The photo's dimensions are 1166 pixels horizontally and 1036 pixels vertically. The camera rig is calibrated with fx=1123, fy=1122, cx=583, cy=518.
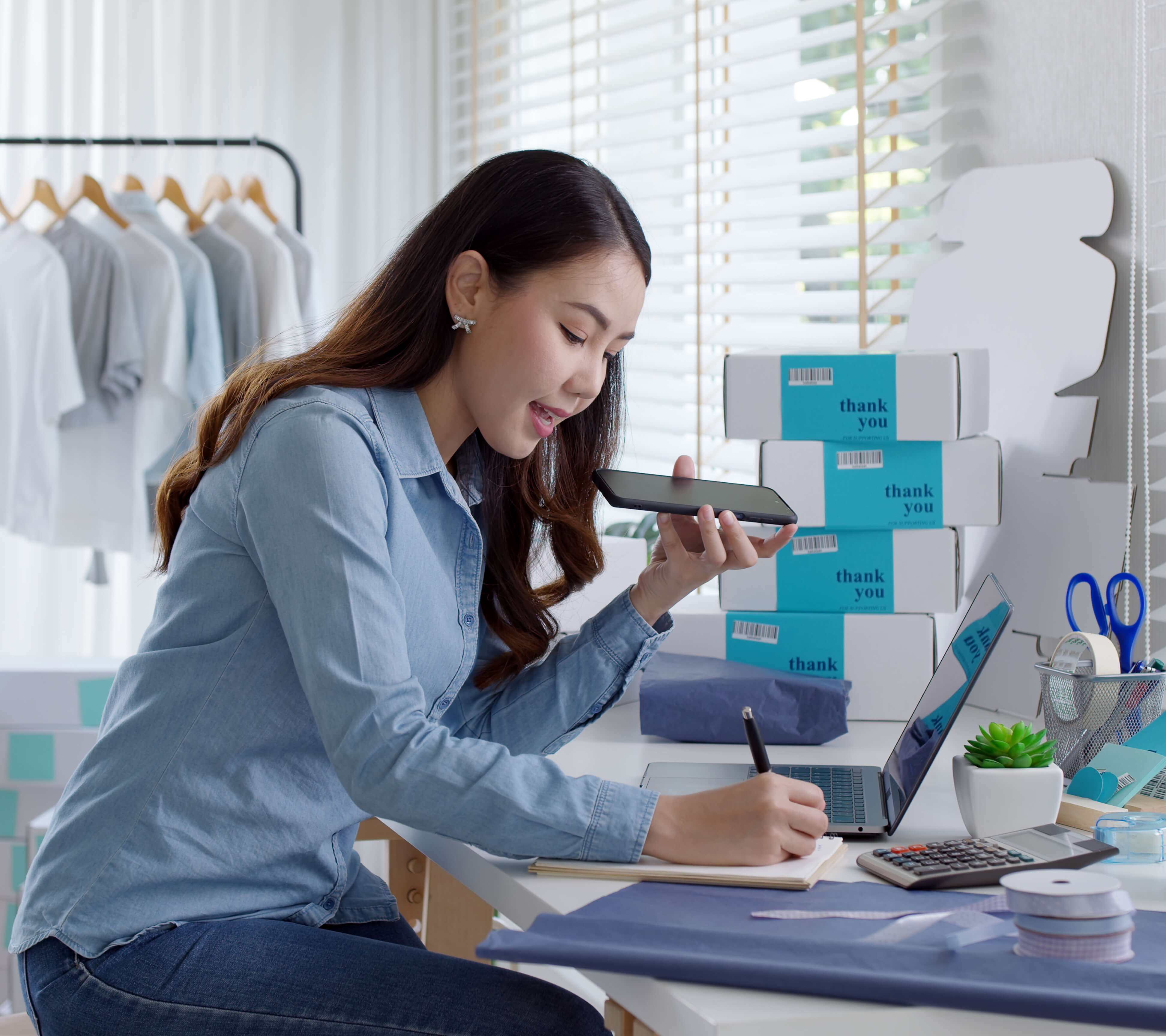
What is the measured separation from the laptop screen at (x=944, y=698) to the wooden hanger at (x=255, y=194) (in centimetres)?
185

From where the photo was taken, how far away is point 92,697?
1831mm

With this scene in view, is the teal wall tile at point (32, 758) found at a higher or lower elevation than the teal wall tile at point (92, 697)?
lower

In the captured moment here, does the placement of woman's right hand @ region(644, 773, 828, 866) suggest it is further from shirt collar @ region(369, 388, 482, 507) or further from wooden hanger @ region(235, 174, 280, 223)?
wooden hanger @ region(235, 174, 280, 223)

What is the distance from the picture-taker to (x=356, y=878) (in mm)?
1012

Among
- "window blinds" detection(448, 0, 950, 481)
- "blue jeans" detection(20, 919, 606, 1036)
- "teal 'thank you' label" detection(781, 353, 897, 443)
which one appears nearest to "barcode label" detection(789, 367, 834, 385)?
"teal 'thank you' label" detection(781, 353, 897, 443)

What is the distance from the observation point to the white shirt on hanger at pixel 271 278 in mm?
2271

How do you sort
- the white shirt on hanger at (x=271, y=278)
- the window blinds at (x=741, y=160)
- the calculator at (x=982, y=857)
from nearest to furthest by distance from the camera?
the calculator at (x=982, y=857) < the window blinds at (x=741, y=160) < the white shirt on hanger at (x=271, y=278)

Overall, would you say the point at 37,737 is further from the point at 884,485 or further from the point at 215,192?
the point at 884,485

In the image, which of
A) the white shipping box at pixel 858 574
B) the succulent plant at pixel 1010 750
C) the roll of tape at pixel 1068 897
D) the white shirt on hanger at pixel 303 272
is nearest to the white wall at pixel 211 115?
the white shirt on hanger at pixel 303 272

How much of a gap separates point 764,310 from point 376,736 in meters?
1.36

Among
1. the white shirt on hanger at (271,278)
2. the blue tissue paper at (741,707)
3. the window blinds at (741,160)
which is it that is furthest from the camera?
the white shirt on hanger at (271,278)

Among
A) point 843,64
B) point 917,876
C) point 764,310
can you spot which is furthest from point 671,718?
point 843,64

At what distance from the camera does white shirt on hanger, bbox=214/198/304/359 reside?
2.27 metres

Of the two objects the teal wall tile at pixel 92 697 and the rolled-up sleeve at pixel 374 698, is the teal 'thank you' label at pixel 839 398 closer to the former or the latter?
the rolled-up sleeve at pixel 374 698
